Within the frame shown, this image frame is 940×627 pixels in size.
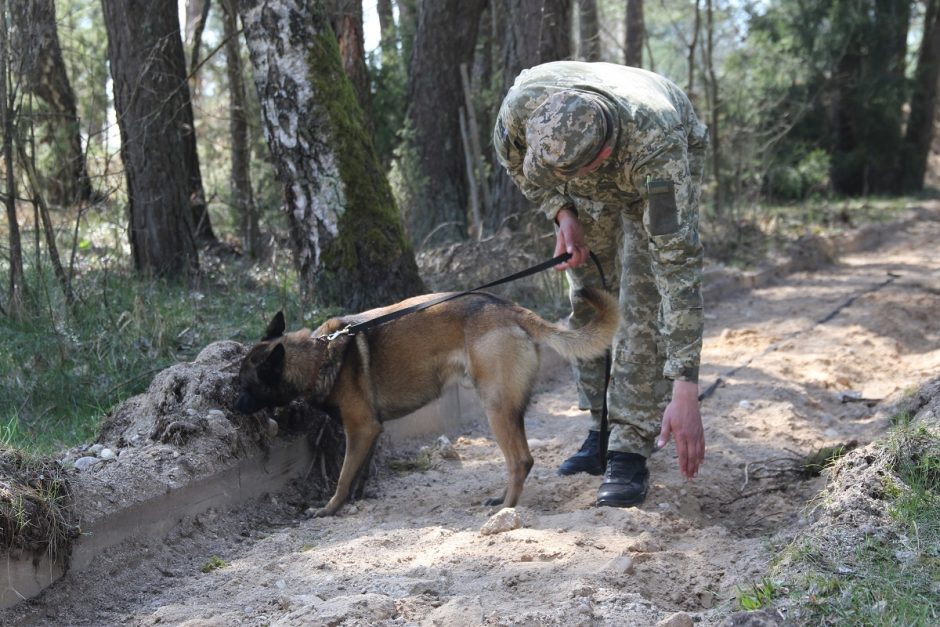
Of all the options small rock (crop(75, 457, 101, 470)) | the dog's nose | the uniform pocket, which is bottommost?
small rock (crop(75, 457, 101, 470))

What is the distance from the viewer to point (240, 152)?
33.7 ft

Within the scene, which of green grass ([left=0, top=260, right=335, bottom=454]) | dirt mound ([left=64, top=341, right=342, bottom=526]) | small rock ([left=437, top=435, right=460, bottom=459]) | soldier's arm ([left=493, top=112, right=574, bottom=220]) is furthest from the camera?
small rock ([left=437, top=435, right=460, bottom=459])

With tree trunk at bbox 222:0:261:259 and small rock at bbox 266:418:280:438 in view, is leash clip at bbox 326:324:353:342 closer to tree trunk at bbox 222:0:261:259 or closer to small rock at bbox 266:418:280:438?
small rock at bbox 266:418:280:438

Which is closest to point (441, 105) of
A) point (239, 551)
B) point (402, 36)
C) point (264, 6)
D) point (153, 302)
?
point (402, 36)

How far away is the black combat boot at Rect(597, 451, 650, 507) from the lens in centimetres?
442

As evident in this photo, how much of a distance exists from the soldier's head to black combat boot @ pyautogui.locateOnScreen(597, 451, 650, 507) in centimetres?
141

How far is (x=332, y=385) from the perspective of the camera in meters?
4.89

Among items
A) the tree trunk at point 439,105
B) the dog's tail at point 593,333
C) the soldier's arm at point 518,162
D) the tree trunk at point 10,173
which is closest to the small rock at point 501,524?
the dog's tail at point 593,333

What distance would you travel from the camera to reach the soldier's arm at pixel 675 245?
400cm

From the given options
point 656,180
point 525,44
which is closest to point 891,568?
point 656,180

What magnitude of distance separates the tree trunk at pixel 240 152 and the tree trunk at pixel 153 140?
723mm

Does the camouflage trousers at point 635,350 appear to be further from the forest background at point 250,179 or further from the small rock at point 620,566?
the forest background at point 250,179

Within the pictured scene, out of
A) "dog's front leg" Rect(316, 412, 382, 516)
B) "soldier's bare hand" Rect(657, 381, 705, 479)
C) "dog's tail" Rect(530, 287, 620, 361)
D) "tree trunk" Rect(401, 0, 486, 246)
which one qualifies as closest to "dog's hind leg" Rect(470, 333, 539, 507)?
"dog's tail" Rect(530, 287, 620, 361)

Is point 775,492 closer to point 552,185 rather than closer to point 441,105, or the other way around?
point 552,185
